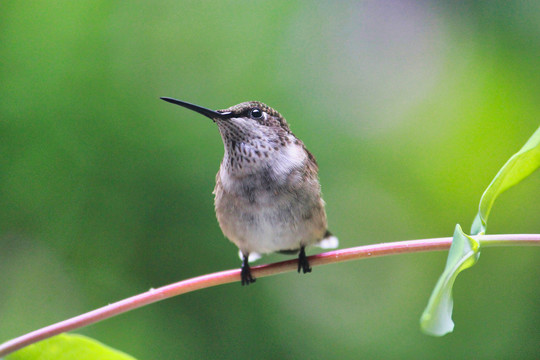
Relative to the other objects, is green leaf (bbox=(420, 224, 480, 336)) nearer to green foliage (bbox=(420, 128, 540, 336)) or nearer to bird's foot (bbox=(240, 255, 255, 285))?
green foliage (bbox=(420, 128, 540, 336))

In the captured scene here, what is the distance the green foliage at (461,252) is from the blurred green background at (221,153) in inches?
74.3

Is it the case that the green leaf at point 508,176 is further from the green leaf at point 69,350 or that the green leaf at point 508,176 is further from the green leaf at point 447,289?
the green leaf at point 69,350

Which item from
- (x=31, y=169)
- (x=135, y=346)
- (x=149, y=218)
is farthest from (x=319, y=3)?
(x=135, y=346)

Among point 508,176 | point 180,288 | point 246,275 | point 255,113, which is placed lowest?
point 246,275

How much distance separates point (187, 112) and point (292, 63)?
0.71m

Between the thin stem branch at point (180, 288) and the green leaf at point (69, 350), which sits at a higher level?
the thin stem branch at point (180, 288)

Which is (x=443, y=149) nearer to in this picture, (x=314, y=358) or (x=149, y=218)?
(x=314, y=358)

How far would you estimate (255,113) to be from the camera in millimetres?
1557

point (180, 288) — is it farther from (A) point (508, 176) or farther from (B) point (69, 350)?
(A) point (508, 176)

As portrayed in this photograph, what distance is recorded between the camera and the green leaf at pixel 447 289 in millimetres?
753

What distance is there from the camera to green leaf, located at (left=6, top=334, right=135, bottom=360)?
3.31 feet

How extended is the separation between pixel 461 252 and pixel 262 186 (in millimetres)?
724

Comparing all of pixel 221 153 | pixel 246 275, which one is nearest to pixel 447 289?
pixel 246 275

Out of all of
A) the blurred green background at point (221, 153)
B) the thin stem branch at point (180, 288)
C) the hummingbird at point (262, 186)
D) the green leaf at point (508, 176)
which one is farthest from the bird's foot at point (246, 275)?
the blurred green background at point (221, 153)
